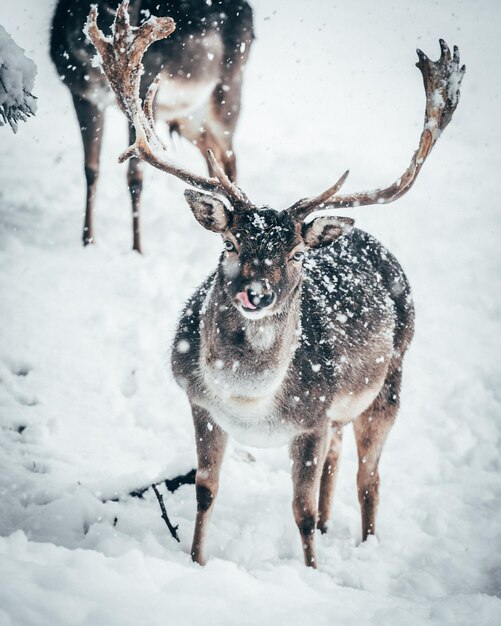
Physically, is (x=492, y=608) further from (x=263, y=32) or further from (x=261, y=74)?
(x=263, y=32)

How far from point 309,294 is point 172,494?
1.42 meters

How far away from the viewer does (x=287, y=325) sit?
2689mm

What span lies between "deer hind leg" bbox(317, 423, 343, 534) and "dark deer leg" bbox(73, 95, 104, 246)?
10.7ft

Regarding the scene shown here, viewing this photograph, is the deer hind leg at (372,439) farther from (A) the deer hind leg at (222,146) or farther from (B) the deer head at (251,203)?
(A) the deer hind leg at (222,146)

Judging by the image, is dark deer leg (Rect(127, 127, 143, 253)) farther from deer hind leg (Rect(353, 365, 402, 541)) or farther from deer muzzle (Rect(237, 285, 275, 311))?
deer muzzle (Rect(237, 285, 275, 311))

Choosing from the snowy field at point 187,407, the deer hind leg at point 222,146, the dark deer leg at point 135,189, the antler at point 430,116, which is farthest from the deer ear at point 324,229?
the deer hind leg at point 222,146

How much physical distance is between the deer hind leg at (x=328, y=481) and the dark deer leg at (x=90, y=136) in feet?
10.7

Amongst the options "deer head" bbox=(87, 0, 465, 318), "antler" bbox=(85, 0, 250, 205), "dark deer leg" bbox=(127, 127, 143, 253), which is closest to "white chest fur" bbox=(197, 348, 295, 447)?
"deer head" bbox=(87, 0, 465, 318)

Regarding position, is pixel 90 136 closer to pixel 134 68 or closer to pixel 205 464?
pixel 134 68

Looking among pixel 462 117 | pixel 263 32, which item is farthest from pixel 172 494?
pixel 263 32

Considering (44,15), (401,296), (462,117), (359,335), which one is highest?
(462,117)

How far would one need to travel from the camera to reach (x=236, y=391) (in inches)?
104

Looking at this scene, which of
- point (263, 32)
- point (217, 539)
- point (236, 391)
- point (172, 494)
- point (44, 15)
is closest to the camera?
point (236, 391)

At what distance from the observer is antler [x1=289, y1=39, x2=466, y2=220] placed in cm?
282
